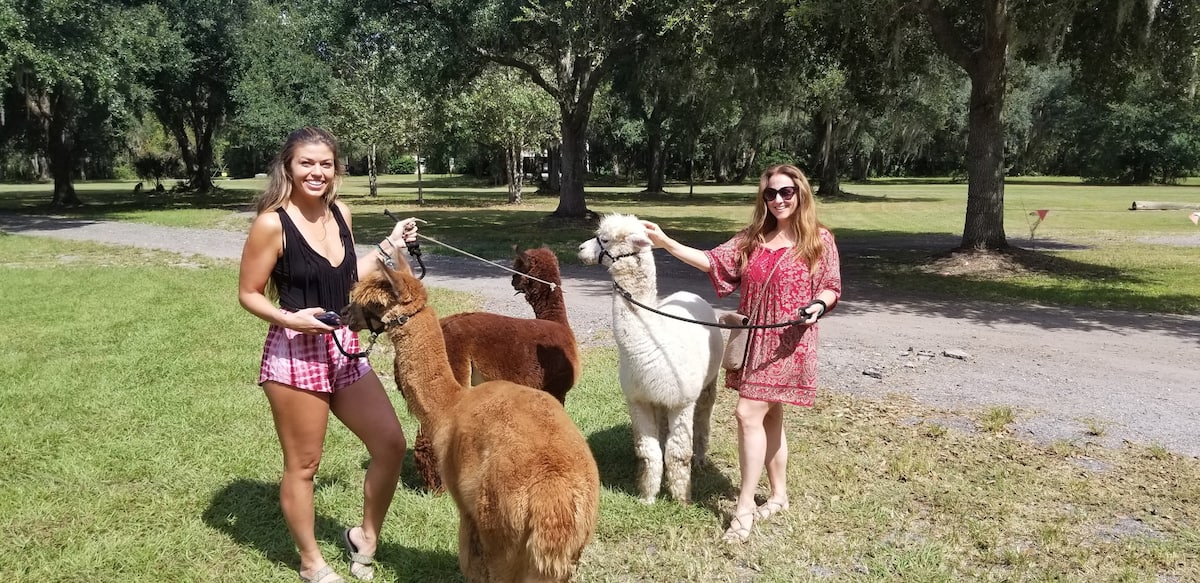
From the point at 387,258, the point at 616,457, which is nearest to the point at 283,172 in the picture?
the point at 387,258

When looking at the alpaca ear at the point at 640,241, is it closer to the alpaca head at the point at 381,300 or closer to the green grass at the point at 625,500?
the alpaca head at the point at 381,300

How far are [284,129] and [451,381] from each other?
28.5 meters

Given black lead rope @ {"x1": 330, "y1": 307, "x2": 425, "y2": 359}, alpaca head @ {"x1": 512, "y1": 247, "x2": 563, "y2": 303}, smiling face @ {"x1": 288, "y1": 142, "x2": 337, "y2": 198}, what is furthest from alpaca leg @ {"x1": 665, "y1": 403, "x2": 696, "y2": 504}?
smiling face @ {"x1": 288, "y1": 142, "x2": 337, "y2": 198}

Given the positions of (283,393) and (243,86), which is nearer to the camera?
(283,393)

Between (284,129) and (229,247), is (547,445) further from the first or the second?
(284,129)

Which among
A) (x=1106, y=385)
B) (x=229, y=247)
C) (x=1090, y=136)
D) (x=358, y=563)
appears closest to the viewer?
(x=358, y=563)

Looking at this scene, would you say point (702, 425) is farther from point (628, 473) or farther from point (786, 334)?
point (786, 334)

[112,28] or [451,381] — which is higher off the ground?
[112,28]

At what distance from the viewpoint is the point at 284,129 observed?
2889 centimetres

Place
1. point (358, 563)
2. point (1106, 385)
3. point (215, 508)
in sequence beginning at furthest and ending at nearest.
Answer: point (1106, 385), point (215, 508), point (358, 563)

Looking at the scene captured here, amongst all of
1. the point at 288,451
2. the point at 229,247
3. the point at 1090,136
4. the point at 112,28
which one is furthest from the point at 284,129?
the point at 1090,136

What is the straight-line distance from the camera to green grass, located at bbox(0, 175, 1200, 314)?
1267 cm

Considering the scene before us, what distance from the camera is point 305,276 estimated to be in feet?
10.8

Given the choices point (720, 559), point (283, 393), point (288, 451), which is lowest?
point (720, 559)
